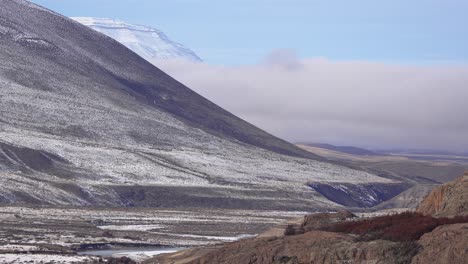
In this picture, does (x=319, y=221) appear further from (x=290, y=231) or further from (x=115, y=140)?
(x=115, y=140)

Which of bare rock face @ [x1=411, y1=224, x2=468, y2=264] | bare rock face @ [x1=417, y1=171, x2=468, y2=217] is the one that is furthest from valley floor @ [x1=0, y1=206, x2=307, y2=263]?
bare rock face @ [x1=411, y1=224, x2=468, y2=264]

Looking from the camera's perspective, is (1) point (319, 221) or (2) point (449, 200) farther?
(1) point (319, 221)

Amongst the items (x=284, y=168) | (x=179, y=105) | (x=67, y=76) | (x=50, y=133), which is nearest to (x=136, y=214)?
(x=50, y=133)

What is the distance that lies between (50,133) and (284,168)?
30.7m

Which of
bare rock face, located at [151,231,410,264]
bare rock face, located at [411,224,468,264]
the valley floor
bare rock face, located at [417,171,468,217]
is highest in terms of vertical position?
bare rock face, located at [417,171,468,217]

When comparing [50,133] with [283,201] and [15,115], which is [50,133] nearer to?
[15,115]

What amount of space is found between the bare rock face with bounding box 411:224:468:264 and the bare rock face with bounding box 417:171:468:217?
545 centimetres

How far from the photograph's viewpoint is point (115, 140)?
146750 mm

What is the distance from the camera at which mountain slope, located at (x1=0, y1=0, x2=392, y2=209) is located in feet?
391

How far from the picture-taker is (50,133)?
139750 millimetres

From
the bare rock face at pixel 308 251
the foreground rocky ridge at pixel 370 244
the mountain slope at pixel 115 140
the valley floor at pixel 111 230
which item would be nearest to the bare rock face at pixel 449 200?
the foreground rocky ridge at pixel 370 244

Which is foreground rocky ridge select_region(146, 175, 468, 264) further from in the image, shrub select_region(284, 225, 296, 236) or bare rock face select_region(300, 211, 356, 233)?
bare rock face select_region(300, 211, 356, 233)

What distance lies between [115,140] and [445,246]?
11247cm

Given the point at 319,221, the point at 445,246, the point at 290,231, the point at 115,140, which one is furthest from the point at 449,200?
the point at 115,140
